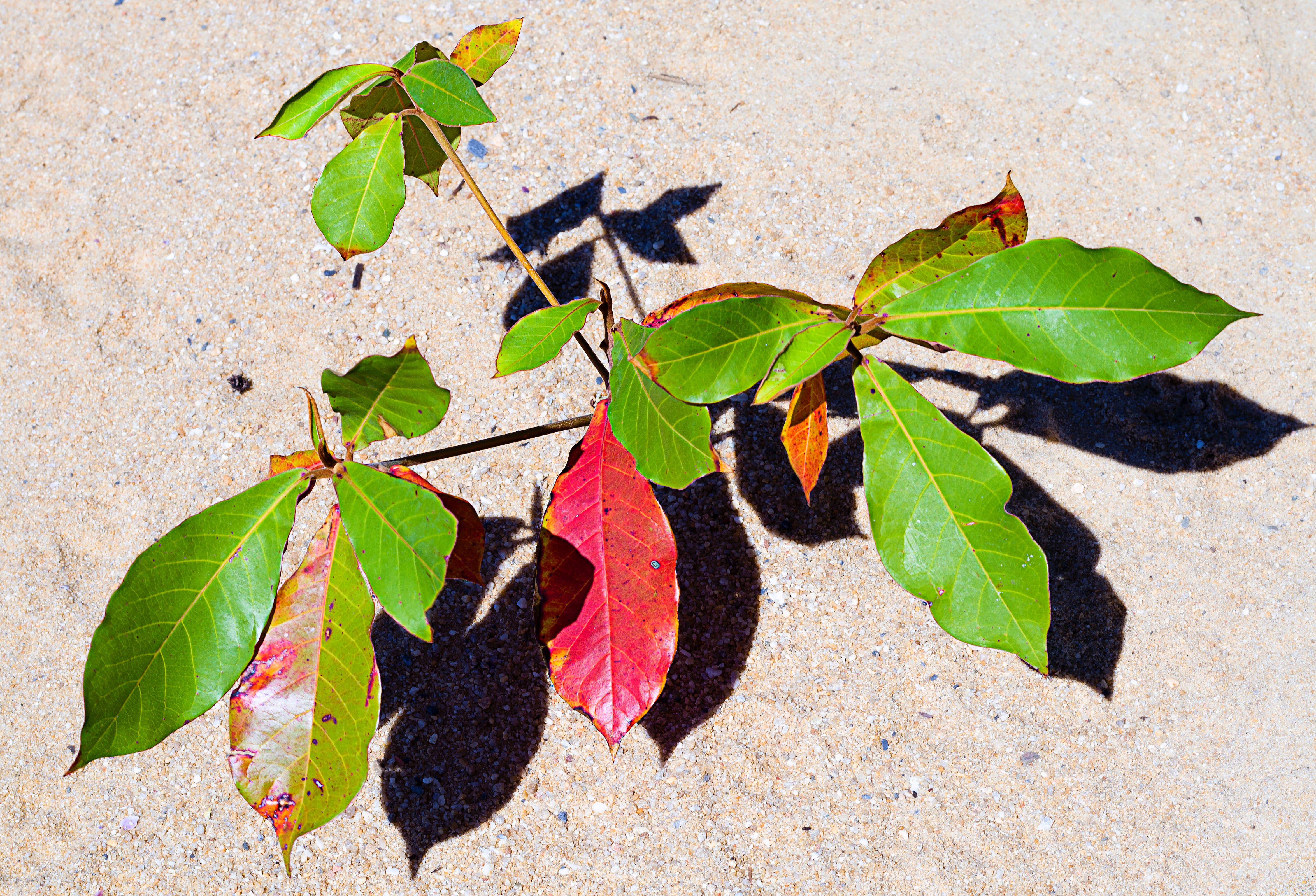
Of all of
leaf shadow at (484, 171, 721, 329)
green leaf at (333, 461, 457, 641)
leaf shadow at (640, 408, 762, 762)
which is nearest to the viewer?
green leaf at (333, 461, 457, 641)

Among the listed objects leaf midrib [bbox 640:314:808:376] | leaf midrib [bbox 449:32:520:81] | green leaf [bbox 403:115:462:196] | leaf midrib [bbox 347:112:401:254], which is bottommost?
leaf midrib [bbox 640:314:808:376]

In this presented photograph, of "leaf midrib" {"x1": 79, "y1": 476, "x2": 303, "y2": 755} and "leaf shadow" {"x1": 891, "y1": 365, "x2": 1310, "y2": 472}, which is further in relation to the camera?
"leaf shadow" {"x1": 891, "y1": 365, "x2": 1310, "y2": 472}

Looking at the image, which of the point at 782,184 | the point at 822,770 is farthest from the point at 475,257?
the point at 822,770

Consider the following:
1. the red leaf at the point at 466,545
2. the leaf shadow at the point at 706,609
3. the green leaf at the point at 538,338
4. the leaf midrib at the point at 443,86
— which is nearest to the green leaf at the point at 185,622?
the red leaf at the point at 466,545

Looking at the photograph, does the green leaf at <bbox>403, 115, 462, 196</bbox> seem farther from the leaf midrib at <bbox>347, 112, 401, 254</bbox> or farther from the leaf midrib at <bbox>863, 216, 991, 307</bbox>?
the leaf midrib at <bbox>863, 216, 991, 307</bbox>

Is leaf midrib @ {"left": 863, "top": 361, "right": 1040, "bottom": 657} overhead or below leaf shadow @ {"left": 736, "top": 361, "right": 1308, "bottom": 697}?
overhead

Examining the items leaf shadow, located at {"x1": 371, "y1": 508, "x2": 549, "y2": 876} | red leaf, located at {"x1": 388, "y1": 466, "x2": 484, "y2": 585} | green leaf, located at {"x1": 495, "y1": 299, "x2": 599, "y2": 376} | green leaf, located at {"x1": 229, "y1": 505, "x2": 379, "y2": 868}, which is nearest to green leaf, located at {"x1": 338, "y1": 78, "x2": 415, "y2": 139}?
green leaf, located at {"x1": 495, "y1": 299, "x2": 599, "y2": 376}

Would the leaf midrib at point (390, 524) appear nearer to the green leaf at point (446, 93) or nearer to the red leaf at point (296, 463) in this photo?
the red leaf at point (296, 463)

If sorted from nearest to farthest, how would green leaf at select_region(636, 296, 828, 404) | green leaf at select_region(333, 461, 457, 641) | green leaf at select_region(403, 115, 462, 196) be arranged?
green leaf at select_region(333, 461, 457, 641), green leaf at select_region(636, 296, 828, 404), green leaf at select_region(403, 115, 462, 196)
